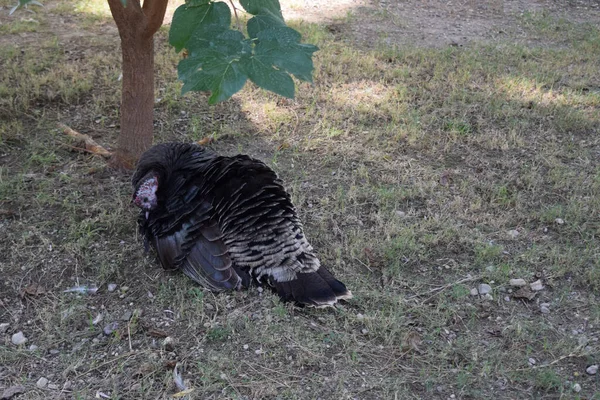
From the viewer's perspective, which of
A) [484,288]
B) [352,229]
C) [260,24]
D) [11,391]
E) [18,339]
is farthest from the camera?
[352,229]

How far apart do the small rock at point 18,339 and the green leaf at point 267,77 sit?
218 centimetres

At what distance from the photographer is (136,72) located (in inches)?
173

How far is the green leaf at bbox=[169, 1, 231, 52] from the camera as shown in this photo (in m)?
2.37

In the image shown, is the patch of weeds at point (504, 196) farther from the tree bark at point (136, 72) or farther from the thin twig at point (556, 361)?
the tree bark at point (136, 72)

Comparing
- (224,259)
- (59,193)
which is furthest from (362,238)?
(59,193)

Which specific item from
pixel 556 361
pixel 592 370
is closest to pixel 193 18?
pixel 556 361

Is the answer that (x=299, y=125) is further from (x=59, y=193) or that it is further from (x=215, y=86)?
(x=215, y=86)

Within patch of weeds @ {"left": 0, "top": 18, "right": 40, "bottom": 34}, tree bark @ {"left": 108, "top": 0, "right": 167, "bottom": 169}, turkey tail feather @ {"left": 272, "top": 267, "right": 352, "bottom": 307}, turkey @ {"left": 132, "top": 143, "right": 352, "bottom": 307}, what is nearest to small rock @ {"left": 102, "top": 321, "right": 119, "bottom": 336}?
turkey @ {"left": 132, "top": 143, "right": 352, "bottom": 307}

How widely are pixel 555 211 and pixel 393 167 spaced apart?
126 cm

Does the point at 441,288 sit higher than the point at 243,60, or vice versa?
the point at 243,60

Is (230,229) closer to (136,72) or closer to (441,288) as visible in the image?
(441,288)

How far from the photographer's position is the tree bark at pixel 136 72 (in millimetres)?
4047

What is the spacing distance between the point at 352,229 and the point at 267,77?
2352 mm

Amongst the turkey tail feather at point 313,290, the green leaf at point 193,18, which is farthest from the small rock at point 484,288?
the green leaf at point 193,18
